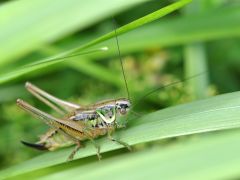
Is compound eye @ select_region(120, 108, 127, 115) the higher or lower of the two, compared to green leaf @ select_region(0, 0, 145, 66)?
higher

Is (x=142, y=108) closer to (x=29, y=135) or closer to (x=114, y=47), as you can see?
(x=114, y=47)

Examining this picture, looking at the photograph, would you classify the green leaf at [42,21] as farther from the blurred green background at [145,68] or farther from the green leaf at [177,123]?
the blurred green background at [145,68]

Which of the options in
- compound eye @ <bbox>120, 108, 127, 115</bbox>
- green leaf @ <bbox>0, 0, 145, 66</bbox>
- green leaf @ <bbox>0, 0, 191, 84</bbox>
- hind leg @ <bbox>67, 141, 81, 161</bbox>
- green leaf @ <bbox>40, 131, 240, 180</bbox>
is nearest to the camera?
green leaf @ <bbox>40, 131, 240, 180</bbox>

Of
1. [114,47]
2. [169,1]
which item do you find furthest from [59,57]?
[169,1]

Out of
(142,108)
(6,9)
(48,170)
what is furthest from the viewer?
(142,108)

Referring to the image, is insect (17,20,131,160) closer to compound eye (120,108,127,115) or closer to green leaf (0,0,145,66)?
compound eye (120,108,127,115)

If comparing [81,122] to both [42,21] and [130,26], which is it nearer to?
[130,26]

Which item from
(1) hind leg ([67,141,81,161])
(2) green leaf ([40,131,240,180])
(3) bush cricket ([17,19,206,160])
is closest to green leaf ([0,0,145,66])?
(2) green leaf ([40,131,240,180])

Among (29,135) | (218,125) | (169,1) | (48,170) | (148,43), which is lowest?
(218,125)

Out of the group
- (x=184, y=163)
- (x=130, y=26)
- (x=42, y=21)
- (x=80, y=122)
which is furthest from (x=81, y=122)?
(x=184, y=163)
